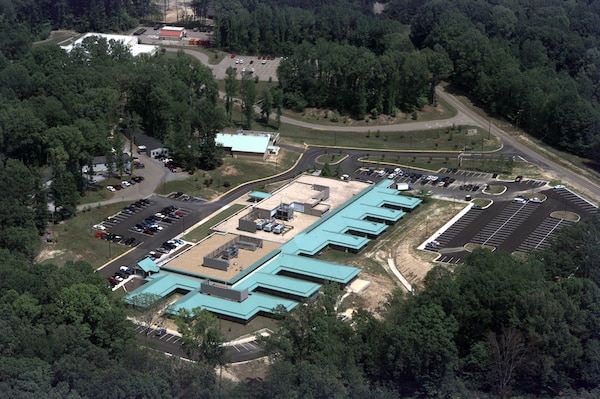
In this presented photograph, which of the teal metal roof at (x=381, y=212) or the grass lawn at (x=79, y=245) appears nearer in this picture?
the grass lawn at (x=79, y=245)

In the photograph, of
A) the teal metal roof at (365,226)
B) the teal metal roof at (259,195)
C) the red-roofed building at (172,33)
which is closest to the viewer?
the teal metal roof at (365,226)

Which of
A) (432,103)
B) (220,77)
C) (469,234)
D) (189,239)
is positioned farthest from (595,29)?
(189,239)

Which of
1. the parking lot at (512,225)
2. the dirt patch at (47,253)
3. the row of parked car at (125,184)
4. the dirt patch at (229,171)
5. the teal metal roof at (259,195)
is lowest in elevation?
the dirt patch at (47,253)

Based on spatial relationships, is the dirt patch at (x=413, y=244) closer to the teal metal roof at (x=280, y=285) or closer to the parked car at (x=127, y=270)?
the teal metal roof at (x=280, y=285)

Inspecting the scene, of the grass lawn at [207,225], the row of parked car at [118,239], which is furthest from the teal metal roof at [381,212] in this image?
the row of parked car at [118,239]

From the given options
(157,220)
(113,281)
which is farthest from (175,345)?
(157,220)

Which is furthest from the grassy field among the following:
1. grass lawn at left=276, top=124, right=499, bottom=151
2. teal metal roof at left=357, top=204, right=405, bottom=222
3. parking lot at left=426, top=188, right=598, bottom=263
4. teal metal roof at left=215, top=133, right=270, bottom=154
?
teal metal roof at left=357, top=204, right=405, bottom=222

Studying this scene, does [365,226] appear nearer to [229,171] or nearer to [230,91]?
[229,171]

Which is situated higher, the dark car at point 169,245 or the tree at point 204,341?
the tree at point 204,341
